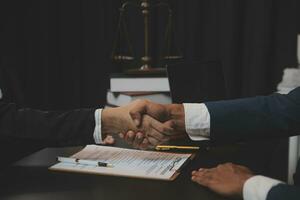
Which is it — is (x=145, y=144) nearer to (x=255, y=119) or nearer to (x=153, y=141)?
(x=153, y=141)

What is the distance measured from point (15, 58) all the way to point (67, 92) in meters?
0.29

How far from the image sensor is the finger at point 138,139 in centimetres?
112

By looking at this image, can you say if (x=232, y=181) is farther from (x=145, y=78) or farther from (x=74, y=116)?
(x=145, y=78)

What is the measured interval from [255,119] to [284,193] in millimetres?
327

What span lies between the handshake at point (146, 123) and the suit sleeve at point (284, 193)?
1.23ft

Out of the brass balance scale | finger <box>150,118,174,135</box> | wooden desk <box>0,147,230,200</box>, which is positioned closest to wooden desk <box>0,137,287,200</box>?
wooden desk <box>0,147,230,200</box>

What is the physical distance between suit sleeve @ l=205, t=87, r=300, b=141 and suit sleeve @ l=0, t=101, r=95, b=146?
0.31 m

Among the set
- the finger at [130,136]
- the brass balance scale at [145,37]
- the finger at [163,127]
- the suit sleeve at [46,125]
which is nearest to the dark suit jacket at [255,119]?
the finger at [163,127]

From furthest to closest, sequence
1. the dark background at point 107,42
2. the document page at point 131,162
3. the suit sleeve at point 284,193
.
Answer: the dark background at point 107,42 → the document page at point 131,162 → the suit sleeve at point 284,193

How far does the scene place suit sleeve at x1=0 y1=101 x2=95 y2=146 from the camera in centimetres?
104

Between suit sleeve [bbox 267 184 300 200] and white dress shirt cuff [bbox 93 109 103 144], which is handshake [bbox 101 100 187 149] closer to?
white dress shirt cuff [bbox 93 109 103 144]

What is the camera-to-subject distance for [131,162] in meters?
0.97

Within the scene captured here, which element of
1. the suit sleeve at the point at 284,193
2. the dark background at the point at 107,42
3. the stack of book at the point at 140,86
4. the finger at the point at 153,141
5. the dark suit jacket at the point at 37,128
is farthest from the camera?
the dark background at the point at 107,42

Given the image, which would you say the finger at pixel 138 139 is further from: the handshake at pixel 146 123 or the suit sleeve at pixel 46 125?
the suit sleeve at pixel 46 125
